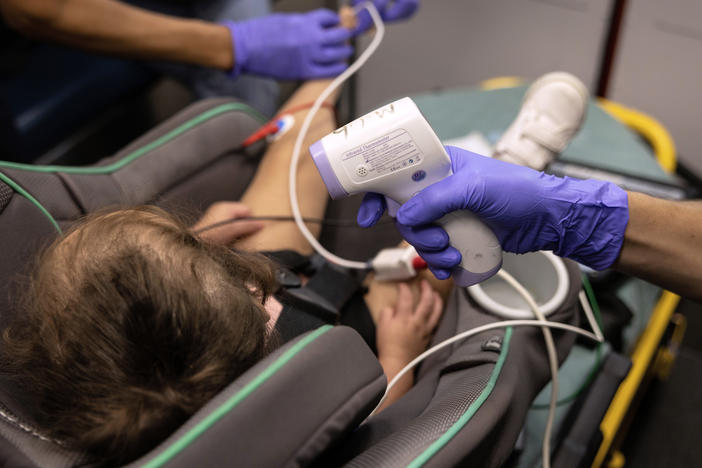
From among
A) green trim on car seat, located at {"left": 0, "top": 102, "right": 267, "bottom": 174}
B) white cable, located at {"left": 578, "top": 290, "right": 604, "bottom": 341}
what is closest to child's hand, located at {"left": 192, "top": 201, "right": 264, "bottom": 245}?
green trim on car seat, located at {"left": 0, "top": 102, "right": 267, "bottom": 174}

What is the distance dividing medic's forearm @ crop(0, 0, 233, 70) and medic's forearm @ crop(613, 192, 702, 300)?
0.96 meters

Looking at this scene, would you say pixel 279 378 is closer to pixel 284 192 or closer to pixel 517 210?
pixel 517 210

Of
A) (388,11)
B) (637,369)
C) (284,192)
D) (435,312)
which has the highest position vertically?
(388,11)

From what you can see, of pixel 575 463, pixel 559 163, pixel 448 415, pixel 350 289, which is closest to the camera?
pixel 448 415

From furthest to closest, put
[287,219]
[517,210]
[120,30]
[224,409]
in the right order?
[120,30], [287,219], [517,210], [224,409]

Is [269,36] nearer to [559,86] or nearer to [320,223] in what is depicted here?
[320,223]

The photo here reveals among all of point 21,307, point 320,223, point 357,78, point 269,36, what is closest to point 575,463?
point 320,223

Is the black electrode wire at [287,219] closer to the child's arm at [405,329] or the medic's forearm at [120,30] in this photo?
the child's arm at [405,329]

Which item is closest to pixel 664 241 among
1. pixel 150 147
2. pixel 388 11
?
pixel 150 147

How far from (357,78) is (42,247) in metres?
1.62

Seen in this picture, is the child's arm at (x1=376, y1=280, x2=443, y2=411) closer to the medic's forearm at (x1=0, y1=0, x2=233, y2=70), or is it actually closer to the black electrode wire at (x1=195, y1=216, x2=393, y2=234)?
the black electrode wire at (x1=195, y1=216, x2=393, y2=234)

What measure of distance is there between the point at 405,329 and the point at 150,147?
52 cm

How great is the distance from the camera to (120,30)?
3.97ft

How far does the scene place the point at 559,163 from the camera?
3.82ft
